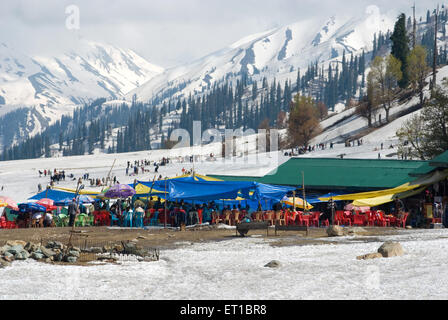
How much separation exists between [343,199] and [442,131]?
21.3 meters

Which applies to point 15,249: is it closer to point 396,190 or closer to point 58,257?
point 58,257

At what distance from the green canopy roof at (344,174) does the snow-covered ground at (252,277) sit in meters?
15.6

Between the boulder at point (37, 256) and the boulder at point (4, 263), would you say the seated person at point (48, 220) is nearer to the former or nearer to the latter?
the boulder at point (37, 256)

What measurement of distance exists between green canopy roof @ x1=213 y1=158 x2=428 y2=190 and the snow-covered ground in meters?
15.6

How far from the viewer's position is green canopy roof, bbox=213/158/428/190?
34.5 m

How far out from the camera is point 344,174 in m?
36.5

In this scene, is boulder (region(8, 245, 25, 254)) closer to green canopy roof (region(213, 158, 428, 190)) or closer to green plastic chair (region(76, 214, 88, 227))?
green plastic chair (region(76, 214, 88, 227))

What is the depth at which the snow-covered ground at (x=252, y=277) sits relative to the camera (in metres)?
12.9

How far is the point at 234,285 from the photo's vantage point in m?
13.9

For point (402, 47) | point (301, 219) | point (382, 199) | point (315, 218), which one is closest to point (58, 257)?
point (301, 219)

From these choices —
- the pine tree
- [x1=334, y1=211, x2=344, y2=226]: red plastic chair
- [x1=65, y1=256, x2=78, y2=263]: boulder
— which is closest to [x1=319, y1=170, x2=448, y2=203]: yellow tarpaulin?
[x1=334, y1=211, x2=344, y2=226]: red plastic chair

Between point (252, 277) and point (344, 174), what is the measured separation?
74.4 feet
